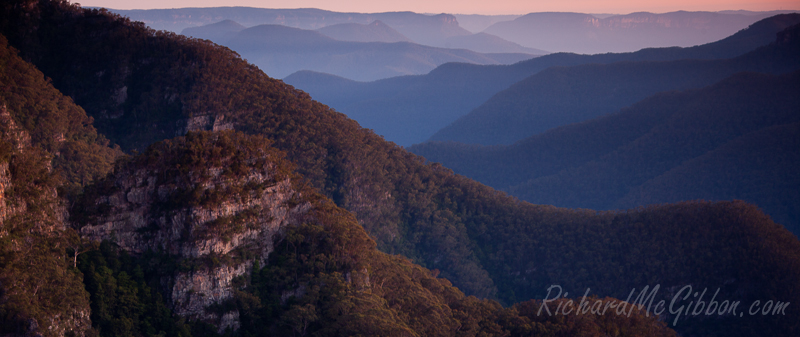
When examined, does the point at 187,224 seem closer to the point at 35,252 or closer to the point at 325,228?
the point at 35,252

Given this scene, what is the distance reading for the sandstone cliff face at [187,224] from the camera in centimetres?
3703

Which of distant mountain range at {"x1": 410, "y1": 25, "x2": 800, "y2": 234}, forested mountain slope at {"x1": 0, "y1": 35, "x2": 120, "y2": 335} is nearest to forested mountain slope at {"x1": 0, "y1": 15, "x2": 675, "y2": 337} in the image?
forested mountain slope at {"x1": 0, "y1": 35, "x2": 120, "y2": 335}

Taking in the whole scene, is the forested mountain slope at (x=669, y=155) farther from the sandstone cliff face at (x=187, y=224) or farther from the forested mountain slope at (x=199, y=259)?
the sandstone cliff face at (x=187, y=224)

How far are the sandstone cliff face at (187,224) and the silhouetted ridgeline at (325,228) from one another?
141 millimetres

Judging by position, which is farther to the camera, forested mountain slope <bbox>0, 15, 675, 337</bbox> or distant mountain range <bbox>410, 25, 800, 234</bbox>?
distant mountain range <bbox>410, 25, 800, 234</bbox>

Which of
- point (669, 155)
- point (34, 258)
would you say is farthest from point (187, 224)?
point (669, 155)

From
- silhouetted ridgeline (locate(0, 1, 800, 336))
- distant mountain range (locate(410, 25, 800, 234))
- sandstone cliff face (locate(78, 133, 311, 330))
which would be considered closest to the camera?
sandstone cliff face (locate(78, 133, 311, 330))

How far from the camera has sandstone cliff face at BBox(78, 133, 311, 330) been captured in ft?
121

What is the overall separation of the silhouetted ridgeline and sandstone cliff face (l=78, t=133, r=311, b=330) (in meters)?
0.14

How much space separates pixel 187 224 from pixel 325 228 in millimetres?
11517

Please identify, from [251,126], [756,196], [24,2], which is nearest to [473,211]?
[251,126]

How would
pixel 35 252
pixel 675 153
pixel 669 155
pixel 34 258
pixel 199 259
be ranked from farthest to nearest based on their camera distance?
pixel 669 155 < pixel 675 153 < pixel 199 259 < pixel 35 252 < pixel 34 258

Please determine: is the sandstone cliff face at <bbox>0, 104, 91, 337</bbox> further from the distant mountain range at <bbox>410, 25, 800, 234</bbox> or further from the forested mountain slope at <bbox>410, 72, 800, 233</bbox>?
the distant mountain range at <bbox>410, 25, 800, 234</bbox>

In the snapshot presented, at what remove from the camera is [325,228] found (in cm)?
4534
